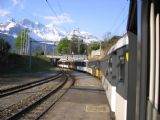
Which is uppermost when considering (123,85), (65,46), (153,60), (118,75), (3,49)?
(65,46)

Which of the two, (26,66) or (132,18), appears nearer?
(132,18)

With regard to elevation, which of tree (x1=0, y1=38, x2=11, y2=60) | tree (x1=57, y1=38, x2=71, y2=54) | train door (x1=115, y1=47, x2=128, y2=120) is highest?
tree (x1=57, y1=38, x2=71, y2=54)

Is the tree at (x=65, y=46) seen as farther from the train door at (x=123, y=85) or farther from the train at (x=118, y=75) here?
the train door at (x=123, y=85)

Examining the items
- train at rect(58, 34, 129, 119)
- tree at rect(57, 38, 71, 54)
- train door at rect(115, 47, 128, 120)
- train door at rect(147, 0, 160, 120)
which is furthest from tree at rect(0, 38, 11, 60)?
tree at rect(57, 38, 71, 54)

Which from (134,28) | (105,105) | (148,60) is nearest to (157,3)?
(148,60)

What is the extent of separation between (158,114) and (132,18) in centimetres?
248

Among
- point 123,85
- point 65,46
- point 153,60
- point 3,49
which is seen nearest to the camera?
point 153,60

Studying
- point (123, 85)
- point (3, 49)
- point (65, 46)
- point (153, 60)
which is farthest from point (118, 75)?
point (65, 46)

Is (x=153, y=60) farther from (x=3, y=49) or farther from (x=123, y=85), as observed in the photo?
(x=3, y=49)

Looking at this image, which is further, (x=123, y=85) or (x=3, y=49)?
(x=3, y=49)

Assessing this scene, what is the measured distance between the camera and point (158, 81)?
136 inches

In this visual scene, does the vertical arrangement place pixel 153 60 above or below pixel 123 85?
above

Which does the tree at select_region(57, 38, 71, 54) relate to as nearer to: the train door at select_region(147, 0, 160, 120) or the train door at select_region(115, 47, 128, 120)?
the train door at select_region(115, 47, 128, 120)

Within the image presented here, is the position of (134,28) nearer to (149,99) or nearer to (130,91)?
(130,91)
